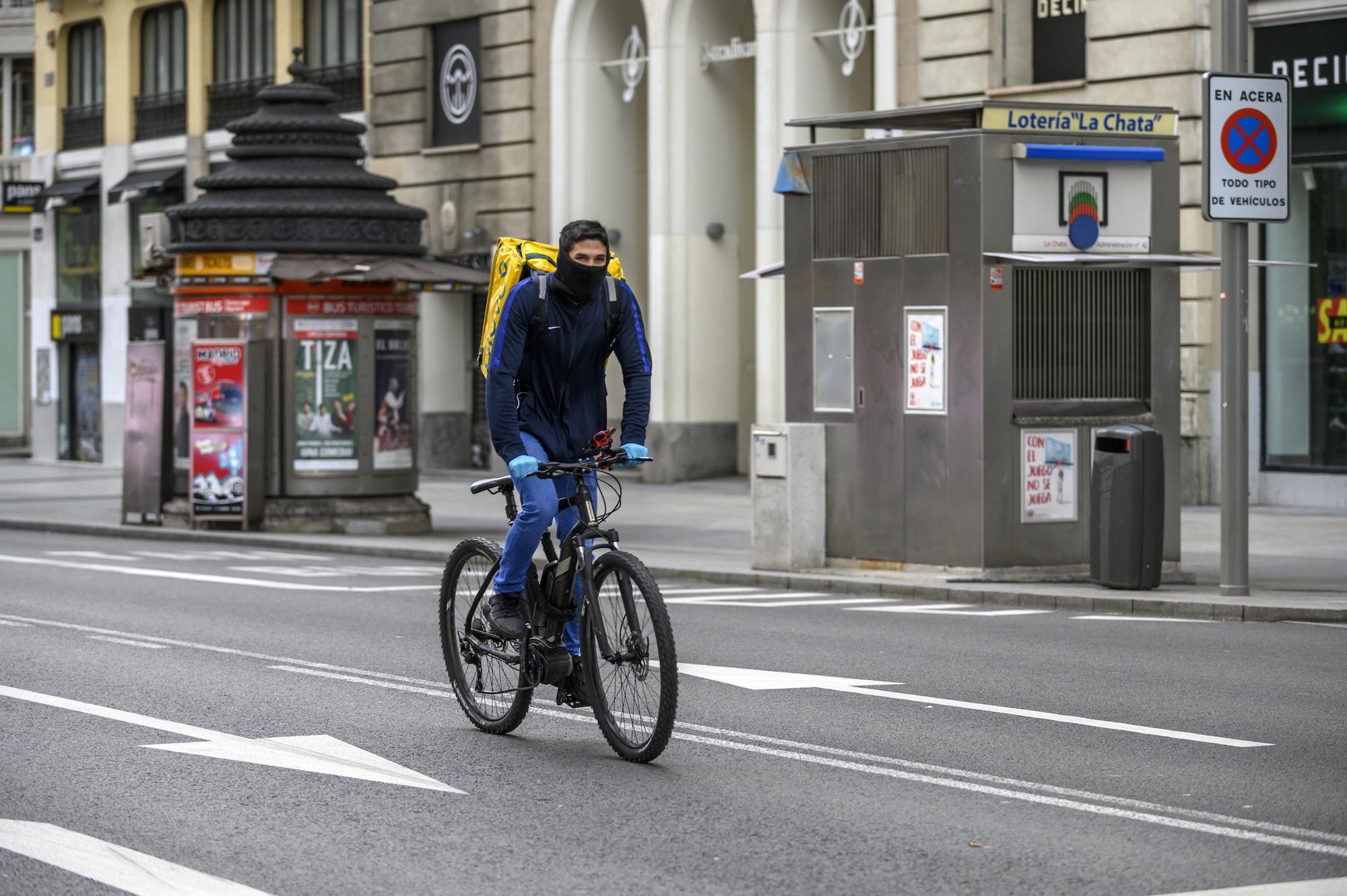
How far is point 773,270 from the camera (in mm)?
16938

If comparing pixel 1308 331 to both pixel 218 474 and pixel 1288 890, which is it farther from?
pixel 1288 890

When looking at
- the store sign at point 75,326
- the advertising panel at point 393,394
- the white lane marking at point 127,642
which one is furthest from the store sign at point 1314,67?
the store sign at point 75,326

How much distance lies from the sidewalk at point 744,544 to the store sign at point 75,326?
731 centimetres

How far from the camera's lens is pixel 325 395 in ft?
66.8

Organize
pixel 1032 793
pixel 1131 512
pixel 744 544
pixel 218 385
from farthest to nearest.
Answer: pixel 218 385
pixel 744 544
pixel 1131 512
pixel 1032 793

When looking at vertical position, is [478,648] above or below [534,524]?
below

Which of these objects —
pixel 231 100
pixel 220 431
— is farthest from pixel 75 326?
pixel 220 431

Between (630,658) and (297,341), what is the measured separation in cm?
1373

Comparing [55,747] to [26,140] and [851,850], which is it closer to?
[851,850]

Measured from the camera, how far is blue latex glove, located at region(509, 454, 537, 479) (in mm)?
7395

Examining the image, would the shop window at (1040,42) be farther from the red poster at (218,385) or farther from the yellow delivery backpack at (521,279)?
the yellow delivery backpack at (521,279)

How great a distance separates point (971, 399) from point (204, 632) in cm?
596

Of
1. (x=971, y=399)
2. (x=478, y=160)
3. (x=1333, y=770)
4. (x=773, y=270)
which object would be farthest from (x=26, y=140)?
(x=1333, y=770)

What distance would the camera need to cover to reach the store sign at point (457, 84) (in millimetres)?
30672
